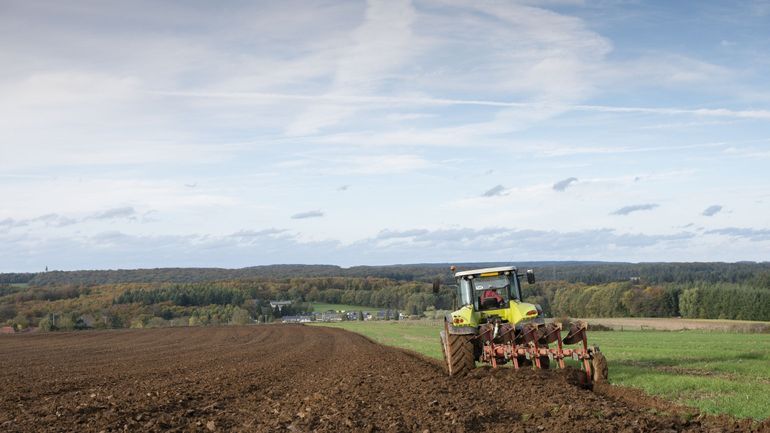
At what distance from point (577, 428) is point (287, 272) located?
186895 mm

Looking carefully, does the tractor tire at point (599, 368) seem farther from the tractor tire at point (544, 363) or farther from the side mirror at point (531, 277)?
the side mirror at point (531, 277)

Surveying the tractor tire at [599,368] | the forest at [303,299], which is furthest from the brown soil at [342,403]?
the forest at [303,299]

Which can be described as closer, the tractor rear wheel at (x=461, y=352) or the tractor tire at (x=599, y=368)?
the tractor tire at (x=599, y=368)

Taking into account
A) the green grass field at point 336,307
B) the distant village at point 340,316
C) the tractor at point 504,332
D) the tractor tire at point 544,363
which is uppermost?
the tractor at point 504,332

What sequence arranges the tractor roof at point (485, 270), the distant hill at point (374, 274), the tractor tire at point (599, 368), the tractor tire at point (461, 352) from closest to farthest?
the tractor tire at point (599, 368), the tractor tire at point (461, 352), the tractor roof at point (485, 270), the distant hill at point (374, 274)

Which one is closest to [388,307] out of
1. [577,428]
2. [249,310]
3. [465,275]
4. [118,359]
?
[249,310]

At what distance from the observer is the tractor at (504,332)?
14680 mm

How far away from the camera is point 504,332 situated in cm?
1630

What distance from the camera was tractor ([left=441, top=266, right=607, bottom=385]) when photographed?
14680mm

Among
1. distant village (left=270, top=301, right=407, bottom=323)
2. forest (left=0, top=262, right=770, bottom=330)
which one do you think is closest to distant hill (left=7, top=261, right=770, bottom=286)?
forest (left=0, top=262, right=770, bottom=330)

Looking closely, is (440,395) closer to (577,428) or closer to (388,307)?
(577,428)

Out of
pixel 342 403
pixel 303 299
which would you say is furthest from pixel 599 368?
pixel 303 299

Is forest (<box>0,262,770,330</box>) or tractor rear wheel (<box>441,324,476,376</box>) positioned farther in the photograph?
forest (<box>0,262,770,330</box>)

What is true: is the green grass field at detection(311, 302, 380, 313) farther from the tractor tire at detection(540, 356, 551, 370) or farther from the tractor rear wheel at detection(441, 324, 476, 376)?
the tractor tire at detection(540, 356, 551, 370)
